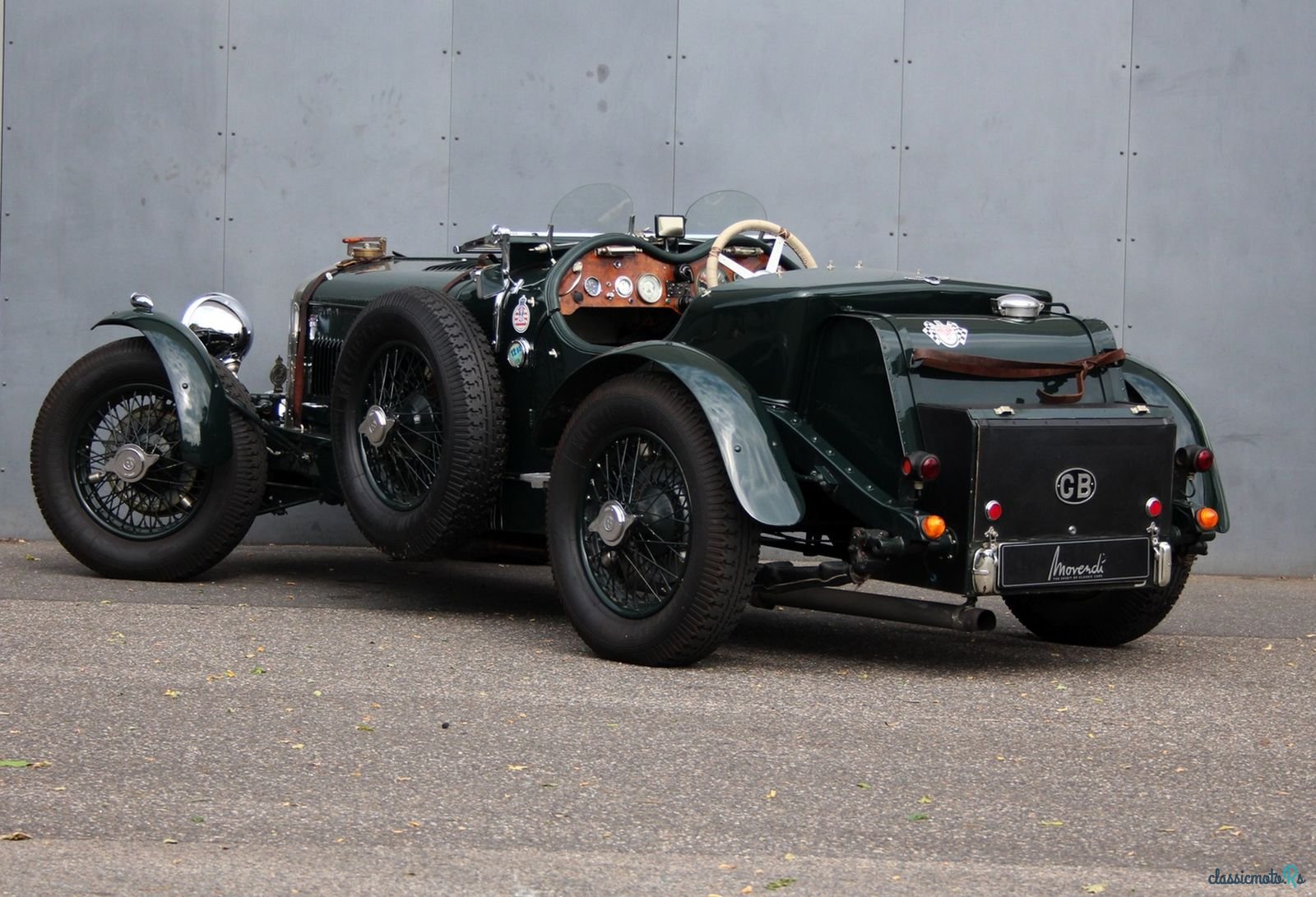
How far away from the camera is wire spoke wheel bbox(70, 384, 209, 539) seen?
766 cm

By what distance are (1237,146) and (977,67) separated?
4.71ft

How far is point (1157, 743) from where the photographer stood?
192 inches

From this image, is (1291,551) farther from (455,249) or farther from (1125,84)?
(455,249)

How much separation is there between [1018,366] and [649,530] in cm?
138

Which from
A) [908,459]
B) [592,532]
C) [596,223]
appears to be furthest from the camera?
[596,223]

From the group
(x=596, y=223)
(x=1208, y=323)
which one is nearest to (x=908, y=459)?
(x=596, y=223)

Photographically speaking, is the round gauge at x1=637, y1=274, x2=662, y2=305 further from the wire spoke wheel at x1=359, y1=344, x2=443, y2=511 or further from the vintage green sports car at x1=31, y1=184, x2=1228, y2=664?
the wire spoke wheel at x1=359, y1=344, x2=443, y2=511

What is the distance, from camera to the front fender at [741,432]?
220 inches

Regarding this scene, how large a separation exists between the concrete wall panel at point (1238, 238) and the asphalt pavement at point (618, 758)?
7.40ft

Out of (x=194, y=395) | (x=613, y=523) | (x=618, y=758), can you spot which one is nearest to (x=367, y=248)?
(x=194, y=395)

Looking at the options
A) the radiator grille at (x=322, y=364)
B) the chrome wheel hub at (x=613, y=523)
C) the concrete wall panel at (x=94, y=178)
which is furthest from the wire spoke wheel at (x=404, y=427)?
the concrete wall panel at (x=94, y=178)

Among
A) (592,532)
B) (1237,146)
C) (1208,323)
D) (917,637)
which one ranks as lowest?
(917,637)

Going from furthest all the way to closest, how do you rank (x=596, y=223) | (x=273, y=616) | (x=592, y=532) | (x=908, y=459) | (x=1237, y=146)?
(x=1237, y=146), (x=596, y=223), (x=273, y=616), (x=592, y=532), (x=908, y=459)

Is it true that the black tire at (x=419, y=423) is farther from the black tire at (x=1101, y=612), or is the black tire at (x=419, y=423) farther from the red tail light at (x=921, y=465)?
the black tire at (x=1101, y=612)
